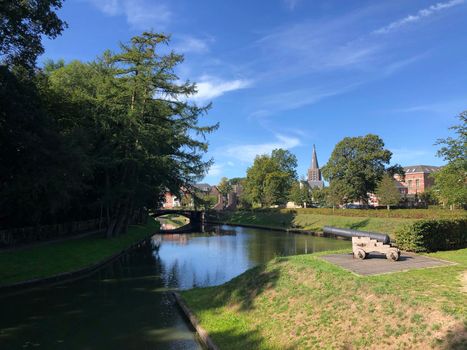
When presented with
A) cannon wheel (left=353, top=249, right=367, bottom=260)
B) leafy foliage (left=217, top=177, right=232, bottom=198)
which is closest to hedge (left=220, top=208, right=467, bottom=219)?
cannon wheel (left=353, top=249, right=367, bottom=260)

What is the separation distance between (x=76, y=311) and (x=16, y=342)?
3817mm

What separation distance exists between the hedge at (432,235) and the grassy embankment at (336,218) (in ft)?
52.2

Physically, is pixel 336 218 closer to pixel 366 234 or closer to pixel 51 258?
pixel 366 234

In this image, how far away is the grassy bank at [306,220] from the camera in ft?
155

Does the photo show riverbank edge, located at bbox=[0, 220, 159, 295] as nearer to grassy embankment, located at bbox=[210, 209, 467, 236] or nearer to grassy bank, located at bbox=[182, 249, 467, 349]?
grassy bank, located at bbox=[182, 249, 467, 349]

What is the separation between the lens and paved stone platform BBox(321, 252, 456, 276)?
13.1 m

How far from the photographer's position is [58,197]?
23.5 m

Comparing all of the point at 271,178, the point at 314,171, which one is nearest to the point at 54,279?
the point at 271,178

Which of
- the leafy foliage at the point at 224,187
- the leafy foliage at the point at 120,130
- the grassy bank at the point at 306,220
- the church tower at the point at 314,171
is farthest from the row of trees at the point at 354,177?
the church tower at the point at 314,171

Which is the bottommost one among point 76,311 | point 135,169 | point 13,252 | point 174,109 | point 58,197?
point 76,311

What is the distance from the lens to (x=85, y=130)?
3166cm

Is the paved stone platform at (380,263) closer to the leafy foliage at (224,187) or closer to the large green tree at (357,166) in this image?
the large green tree at (357,166)

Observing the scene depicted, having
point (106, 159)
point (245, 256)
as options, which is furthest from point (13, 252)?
point (245, 256)

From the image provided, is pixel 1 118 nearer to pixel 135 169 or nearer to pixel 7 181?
pixel 7 181
